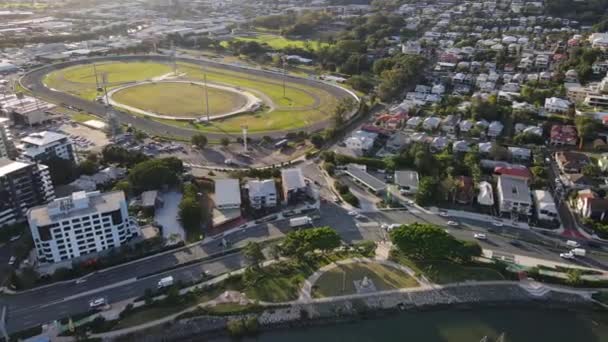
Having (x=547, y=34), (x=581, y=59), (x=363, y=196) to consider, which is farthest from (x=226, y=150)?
(x=547, y=34)

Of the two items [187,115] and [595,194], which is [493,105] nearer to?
[595,194]

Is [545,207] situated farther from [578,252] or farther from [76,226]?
[76,226]

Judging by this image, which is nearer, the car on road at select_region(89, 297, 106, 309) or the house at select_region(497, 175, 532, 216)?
the car on road at select_region(89, 297, 106, 309)

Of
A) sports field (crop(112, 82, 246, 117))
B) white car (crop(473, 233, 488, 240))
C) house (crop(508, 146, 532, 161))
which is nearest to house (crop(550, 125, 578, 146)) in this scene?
house (crop(508, 146, 532, 161))

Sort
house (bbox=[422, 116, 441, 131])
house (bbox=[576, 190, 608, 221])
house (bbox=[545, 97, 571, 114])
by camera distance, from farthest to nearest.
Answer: house (bbox=[545, 97, 571, 114]) → house (bbox=[422, 116, 441, 131]) → house (bbox=[576, 190, 608, 221])

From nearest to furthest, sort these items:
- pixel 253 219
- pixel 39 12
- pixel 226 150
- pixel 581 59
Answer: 1. pixel 253 219
2. pixel 226 150
3. pixel 581 59
4. pixel 39 12

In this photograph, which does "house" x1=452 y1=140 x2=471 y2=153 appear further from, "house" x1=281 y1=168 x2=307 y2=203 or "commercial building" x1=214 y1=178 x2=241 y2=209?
"commercial building" x1=214 y1=178 x2=241 y2=209

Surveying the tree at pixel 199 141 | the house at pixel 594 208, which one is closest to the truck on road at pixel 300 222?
the tree at pixel 199 141
